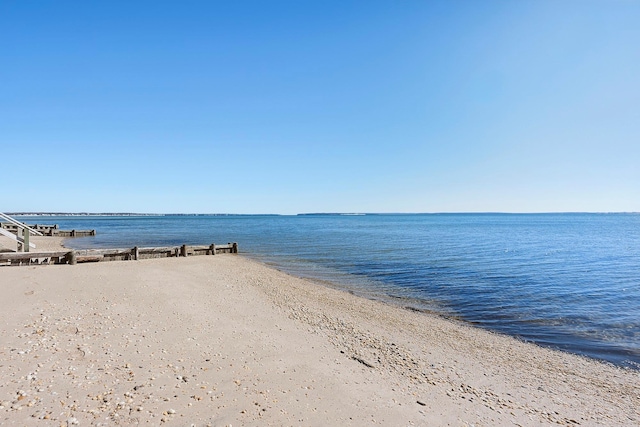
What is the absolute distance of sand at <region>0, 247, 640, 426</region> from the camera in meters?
5.50

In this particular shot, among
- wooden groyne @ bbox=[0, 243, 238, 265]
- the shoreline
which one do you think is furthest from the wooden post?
the shoreline

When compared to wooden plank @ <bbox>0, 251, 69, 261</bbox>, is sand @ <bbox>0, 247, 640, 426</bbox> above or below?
below

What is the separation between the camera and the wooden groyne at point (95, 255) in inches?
671

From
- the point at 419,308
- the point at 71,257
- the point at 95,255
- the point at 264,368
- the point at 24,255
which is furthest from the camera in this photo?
the point at 95,255

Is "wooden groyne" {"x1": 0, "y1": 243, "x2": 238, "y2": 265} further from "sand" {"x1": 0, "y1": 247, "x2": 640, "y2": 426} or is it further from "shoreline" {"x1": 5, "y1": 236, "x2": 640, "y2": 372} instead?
"shoreline" {"x1": 5, "y1": 236, "x2": 640, "y2": 372}

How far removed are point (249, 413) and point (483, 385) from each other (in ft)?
17.6

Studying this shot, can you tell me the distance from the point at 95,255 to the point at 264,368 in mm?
18035

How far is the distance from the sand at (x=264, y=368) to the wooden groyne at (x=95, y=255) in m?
5.54

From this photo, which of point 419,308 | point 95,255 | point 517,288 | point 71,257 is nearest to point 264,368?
point 419,308

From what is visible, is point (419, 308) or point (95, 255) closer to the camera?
point (419, 308)

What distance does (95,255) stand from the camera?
2002cm

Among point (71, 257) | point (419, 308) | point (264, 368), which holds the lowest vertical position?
point (419, 308)

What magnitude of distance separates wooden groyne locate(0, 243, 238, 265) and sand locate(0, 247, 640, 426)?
5536mm

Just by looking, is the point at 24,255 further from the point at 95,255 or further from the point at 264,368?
the point at 264,368
